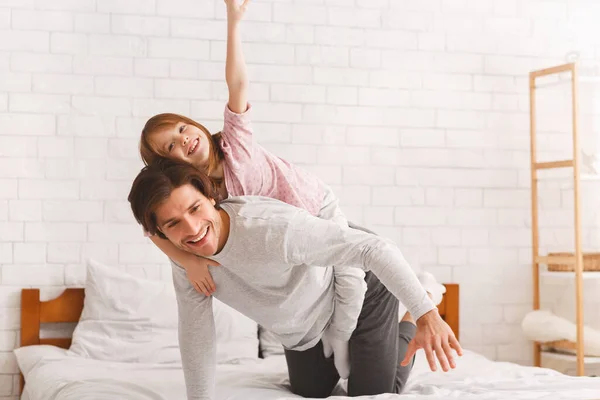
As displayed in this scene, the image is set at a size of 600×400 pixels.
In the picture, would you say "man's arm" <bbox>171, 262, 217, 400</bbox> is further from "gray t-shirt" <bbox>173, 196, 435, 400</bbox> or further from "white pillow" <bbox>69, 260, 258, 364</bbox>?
"white pillow" <bbox>69, 260, 258, 364</bbox>

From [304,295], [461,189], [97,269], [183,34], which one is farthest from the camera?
[461,189]

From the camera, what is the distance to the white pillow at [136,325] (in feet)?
10.7

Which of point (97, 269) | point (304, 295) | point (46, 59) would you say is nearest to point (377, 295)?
point (304, 295)

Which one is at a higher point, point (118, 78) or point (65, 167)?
point (118, 78)

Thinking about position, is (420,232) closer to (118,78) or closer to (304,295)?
(118,78)

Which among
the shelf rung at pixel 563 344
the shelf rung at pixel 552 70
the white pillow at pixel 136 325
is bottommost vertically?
the shelf rung at pixel 563 344

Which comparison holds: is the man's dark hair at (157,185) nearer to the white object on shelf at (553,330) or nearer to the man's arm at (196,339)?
the man's arm at (196,339)

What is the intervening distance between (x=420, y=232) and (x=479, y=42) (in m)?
0.97

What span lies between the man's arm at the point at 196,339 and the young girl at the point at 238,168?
0.05 metres

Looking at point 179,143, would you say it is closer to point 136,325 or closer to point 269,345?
point 136,325

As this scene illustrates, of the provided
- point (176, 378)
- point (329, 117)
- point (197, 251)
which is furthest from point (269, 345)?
point (197, 251)

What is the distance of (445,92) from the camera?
156 inches

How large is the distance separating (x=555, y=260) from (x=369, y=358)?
5.69 ft

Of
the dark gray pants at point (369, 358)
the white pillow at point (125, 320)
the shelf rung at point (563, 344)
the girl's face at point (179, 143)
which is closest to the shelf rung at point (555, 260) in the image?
the shelf rung at point (563, 344)
